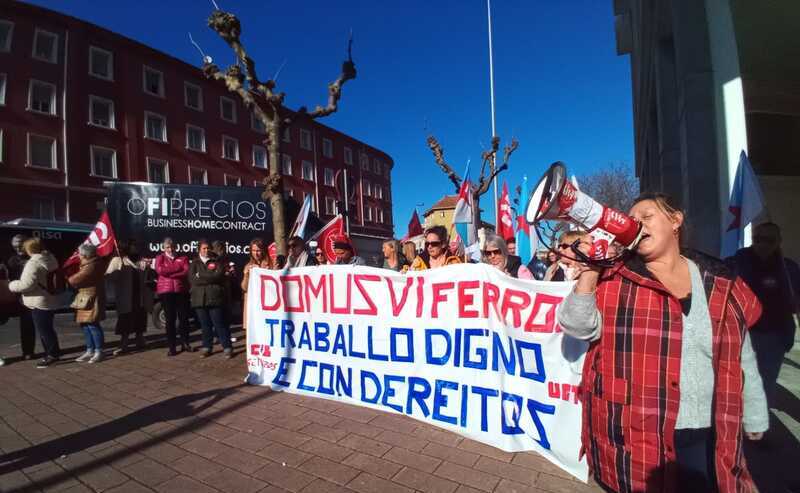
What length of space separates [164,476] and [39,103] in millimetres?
27051

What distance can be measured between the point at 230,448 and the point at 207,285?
3.22 metres

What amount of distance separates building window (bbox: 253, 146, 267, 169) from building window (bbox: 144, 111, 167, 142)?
721 cm

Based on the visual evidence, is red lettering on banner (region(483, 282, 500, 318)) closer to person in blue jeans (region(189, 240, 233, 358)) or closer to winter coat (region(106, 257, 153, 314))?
person in blue jeans (region(189, 240, 233, 358))

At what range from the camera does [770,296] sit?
3189 mm

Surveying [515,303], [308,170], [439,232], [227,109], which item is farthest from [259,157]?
[515,303]

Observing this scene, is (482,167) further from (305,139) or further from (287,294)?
(305,139)

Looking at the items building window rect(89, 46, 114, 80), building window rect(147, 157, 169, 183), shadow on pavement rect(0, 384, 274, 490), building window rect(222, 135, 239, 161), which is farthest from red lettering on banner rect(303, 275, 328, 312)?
building window rect(222, 135, 239, 161)

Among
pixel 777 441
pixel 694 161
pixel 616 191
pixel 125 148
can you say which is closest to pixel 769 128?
pixel 694 161

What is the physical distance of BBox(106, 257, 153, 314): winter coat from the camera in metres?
6.28

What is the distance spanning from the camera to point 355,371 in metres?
3.82

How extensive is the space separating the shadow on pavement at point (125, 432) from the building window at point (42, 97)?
25017 mm

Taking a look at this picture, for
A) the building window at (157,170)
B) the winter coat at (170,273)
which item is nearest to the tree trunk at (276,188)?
the winter coat at (170,273)

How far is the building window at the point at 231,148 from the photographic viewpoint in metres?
30.7

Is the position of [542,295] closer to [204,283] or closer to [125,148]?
[204,283]
